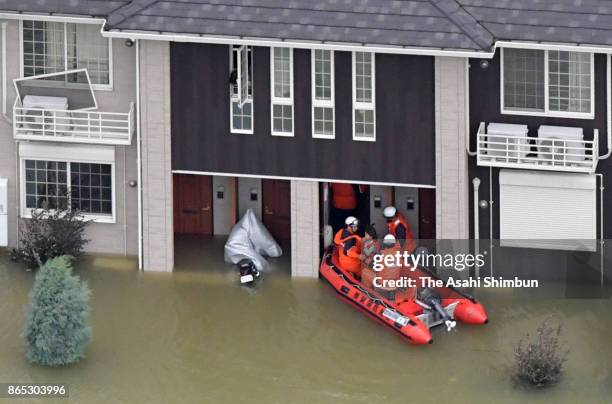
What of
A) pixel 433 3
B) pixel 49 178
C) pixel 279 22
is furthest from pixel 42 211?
pixel 433 3

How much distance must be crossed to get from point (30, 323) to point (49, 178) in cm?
761

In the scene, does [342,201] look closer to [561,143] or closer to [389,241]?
[389,241]

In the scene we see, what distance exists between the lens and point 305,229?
56656mm

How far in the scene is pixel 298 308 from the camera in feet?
181

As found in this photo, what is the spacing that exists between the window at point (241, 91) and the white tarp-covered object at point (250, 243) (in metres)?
Result: 3.39

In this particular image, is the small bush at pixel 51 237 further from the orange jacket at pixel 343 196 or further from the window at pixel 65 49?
the orange jacket at pixel 343 196

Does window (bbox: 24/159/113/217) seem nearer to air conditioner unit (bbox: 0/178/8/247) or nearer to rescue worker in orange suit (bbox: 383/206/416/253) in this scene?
air conditioner unit (bbox: 0/178/8/247)

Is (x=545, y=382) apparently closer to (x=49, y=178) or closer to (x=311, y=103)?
(x=311, y=103)

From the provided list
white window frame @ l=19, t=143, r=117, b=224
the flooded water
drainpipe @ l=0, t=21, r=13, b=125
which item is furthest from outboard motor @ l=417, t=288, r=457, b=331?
drainpipe @ l=0, t=21, r=13, b=125

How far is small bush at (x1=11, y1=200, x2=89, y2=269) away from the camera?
187ft

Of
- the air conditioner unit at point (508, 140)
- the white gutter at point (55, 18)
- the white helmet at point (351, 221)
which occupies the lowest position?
the white helmet at point (351, 221)

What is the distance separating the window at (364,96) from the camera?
55.1 m

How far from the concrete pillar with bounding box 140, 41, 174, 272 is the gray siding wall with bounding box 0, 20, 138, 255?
2.42ft

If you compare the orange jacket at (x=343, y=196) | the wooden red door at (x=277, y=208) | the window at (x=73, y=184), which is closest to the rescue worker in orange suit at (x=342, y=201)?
the orange jacket at (x=343, y=196)
